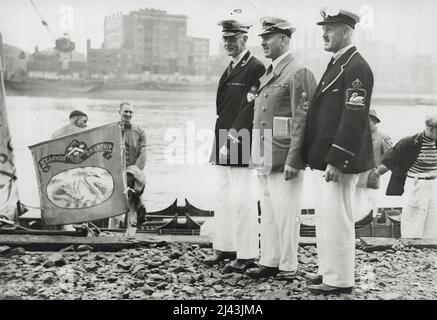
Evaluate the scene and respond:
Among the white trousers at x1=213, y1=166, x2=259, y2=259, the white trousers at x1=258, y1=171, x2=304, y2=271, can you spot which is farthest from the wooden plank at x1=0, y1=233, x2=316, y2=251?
the white trousers at x1=258, y1=171, x2=304, y2=271

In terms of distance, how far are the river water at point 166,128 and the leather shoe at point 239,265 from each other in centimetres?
88

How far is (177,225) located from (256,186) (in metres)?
1.24

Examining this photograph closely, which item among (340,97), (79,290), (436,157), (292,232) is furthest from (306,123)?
(79,290)

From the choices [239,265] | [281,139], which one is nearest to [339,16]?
[281,139]

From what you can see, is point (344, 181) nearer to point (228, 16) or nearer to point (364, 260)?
point (364, 260)

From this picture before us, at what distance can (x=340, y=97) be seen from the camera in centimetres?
290

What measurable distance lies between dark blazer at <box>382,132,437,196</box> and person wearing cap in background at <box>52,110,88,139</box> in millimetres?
2092

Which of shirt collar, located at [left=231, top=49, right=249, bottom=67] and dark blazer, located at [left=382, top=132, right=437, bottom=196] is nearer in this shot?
shirt collar, located at [left=231, top=49, right=249, bottom=67]

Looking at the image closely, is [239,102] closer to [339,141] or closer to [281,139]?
[281,139]

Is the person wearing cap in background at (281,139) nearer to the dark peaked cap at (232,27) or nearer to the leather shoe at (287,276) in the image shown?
the leather shoe at (287,276)

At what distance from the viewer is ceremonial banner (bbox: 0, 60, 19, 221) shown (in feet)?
13.5

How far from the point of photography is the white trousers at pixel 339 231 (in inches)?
116

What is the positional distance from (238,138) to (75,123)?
1.44 metres

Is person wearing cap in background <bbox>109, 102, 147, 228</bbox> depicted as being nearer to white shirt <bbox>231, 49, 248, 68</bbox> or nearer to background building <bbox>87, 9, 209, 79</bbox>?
background building <bbox>87, 9, 209, 79</bbox>
